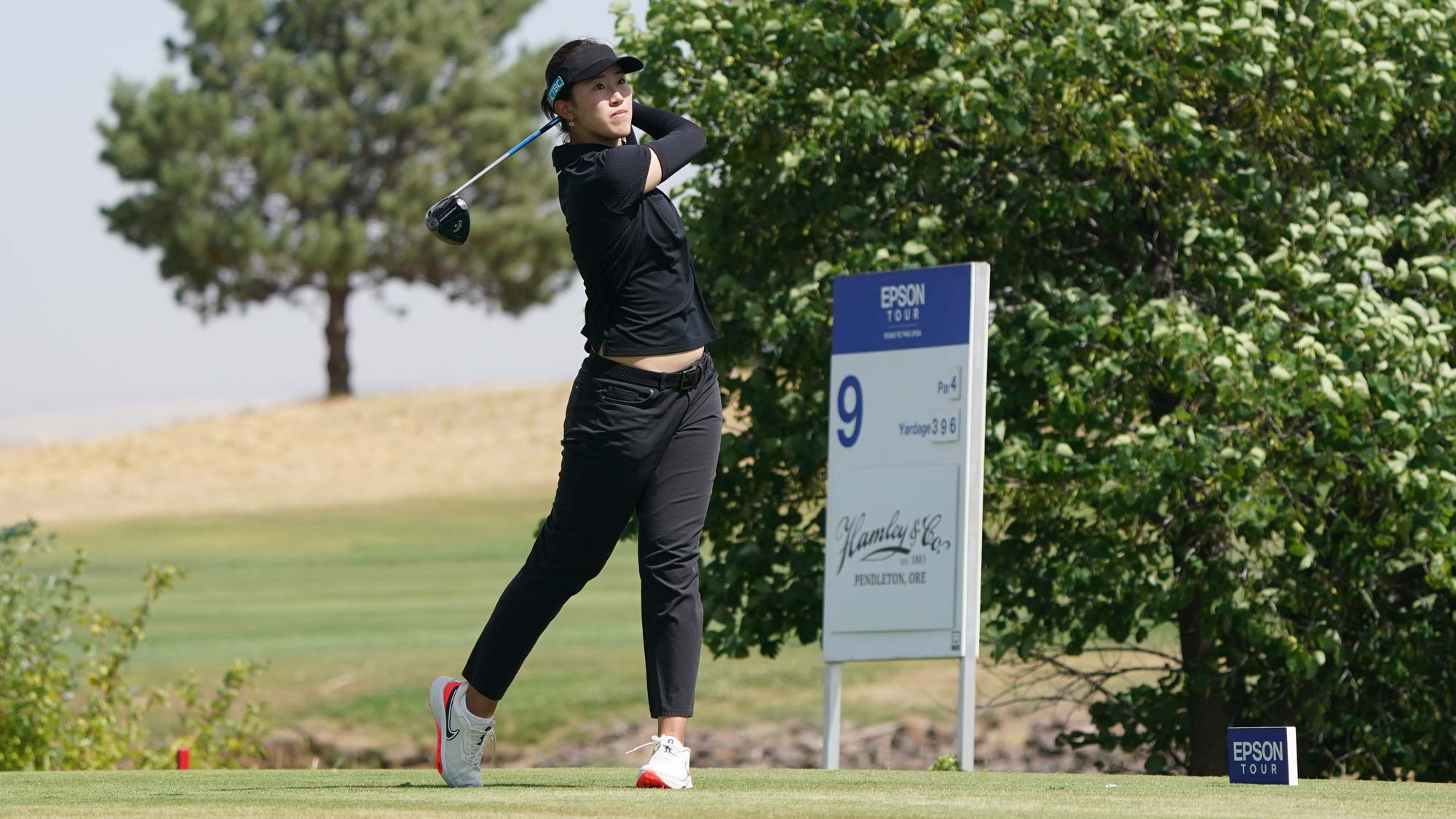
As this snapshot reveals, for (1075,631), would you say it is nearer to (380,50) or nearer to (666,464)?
(666,464)

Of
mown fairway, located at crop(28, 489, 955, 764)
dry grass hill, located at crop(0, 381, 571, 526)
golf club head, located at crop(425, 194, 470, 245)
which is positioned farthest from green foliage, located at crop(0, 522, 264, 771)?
dry grass hill, located at crop(0, 381, 571, 526)

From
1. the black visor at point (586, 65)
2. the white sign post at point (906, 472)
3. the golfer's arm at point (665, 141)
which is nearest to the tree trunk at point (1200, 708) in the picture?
the white sign post at point (906, 472)

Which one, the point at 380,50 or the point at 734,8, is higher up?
the point at 380,50

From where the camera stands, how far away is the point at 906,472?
8859 mm

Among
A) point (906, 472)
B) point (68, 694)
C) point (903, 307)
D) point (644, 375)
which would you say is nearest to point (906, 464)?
point (906, 472)

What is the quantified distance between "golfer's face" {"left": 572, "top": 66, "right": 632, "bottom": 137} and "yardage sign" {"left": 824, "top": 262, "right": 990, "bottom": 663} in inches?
121

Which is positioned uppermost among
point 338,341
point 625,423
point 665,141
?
point 338,341

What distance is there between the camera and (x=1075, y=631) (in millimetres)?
10117

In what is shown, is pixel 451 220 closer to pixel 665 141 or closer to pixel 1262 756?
pixel 665 141

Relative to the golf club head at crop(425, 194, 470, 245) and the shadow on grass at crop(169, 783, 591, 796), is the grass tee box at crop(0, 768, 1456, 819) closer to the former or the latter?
the shadow on grass at crop(169, 783, 591, 796)

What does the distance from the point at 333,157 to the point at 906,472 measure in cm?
4814

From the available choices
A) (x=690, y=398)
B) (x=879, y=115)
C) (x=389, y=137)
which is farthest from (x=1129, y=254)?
(x=389, y=137)

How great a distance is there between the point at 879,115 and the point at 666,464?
4.40 metres

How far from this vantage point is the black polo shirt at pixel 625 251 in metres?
5.55
